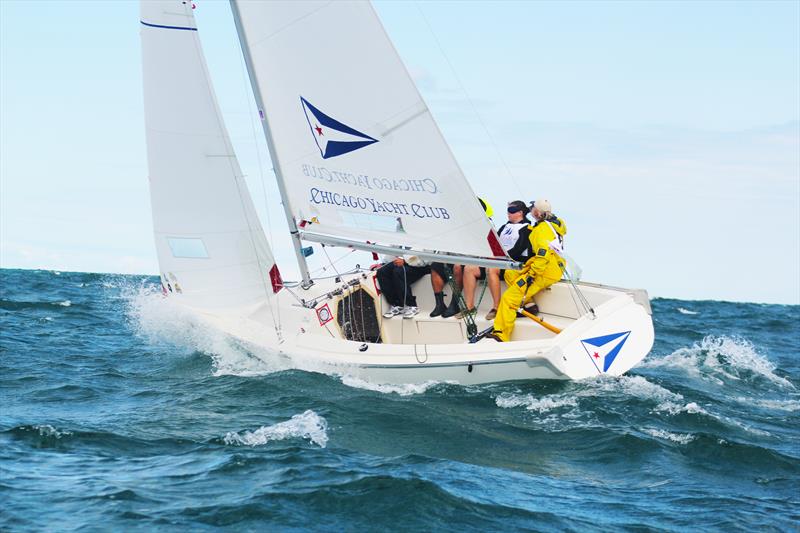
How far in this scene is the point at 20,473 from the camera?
618cm

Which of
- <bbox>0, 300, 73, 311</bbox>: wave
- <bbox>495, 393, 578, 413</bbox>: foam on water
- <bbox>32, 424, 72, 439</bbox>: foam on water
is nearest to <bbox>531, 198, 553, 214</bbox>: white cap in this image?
<bbox>495, 393, 578, 413</bbox>: foam on water

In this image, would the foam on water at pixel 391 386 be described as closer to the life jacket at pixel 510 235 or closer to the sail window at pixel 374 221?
the sail window at pixel 374 221

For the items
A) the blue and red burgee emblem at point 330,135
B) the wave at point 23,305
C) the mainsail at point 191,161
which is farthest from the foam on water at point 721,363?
the wave at point 23,305

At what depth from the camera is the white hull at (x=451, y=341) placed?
28.4ft

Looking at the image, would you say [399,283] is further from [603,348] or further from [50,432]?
[50,432]

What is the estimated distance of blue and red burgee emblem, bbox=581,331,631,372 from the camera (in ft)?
28.6

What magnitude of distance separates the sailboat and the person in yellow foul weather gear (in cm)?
31

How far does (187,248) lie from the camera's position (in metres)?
10.9

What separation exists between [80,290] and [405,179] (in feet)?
→ 59.0

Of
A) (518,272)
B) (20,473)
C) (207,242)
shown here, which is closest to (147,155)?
(207,242)

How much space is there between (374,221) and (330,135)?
3.37ft

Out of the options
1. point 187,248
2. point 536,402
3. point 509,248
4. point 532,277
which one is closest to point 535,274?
point 532,277

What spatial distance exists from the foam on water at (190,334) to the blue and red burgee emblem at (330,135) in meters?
2.50

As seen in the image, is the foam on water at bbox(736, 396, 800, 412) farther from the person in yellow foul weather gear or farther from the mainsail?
the mainsail
